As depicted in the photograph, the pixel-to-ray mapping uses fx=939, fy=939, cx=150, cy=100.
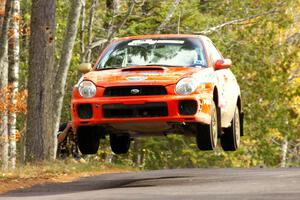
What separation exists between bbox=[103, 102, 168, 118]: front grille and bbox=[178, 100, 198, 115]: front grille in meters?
Answer: 0.24

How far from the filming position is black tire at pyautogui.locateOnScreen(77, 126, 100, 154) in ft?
45.0

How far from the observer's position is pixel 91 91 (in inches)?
521

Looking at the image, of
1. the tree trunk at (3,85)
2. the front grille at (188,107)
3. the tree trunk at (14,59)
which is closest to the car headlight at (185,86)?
the front grille at (188,107)

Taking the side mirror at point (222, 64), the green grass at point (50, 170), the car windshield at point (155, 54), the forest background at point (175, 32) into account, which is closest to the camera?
the car windshield at point (155, 54)

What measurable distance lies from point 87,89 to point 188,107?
4.75 feet

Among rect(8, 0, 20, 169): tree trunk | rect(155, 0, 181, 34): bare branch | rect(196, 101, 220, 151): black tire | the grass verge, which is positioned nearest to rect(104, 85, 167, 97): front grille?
rect(196, 101, 220, 151): black tire

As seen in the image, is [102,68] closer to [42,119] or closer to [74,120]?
[74,120]

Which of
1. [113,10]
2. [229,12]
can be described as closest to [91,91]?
[113,10]

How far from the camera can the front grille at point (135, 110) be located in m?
13.0

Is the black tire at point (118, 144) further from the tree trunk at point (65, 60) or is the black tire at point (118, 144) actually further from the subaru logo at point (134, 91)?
the tree trunk at point (65, 60)

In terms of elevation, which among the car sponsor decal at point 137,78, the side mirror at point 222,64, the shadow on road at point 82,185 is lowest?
the shadow on road at point 82,185

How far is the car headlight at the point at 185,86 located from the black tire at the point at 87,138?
4.77ft

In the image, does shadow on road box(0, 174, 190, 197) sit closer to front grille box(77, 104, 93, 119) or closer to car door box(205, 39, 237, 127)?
front grille box(77, 104, 93, 119)

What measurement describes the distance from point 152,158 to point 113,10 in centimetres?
907
